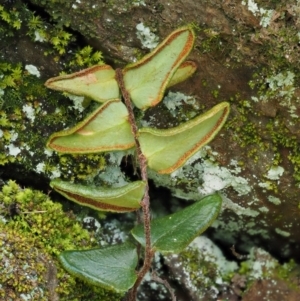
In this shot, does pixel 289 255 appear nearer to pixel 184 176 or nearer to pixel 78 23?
pixel 184 176

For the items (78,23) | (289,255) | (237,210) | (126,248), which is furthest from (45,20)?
(289,255)

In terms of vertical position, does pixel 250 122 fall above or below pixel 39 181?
above

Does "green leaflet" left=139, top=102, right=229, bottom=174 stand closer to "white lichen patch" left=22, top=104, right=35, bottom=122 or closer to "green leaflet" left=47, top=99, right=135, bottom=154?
"green leaflet" left=47, top=99, right=135, bottom=154

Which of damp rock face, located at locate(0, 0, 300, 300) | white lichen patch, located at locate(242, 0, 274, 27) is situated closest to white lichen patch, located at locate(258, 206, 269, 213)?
damp rock face, located at locate(0, 0, 300, 300)

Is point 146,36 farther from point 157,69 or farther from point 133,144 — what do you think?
point 133,144

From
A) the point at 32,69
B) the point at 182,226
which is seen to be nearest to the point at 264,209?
the point at 182,226

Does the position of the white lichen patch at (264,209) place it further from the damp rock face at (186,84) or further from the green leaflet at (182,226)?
the green leaflet at (182,226)
